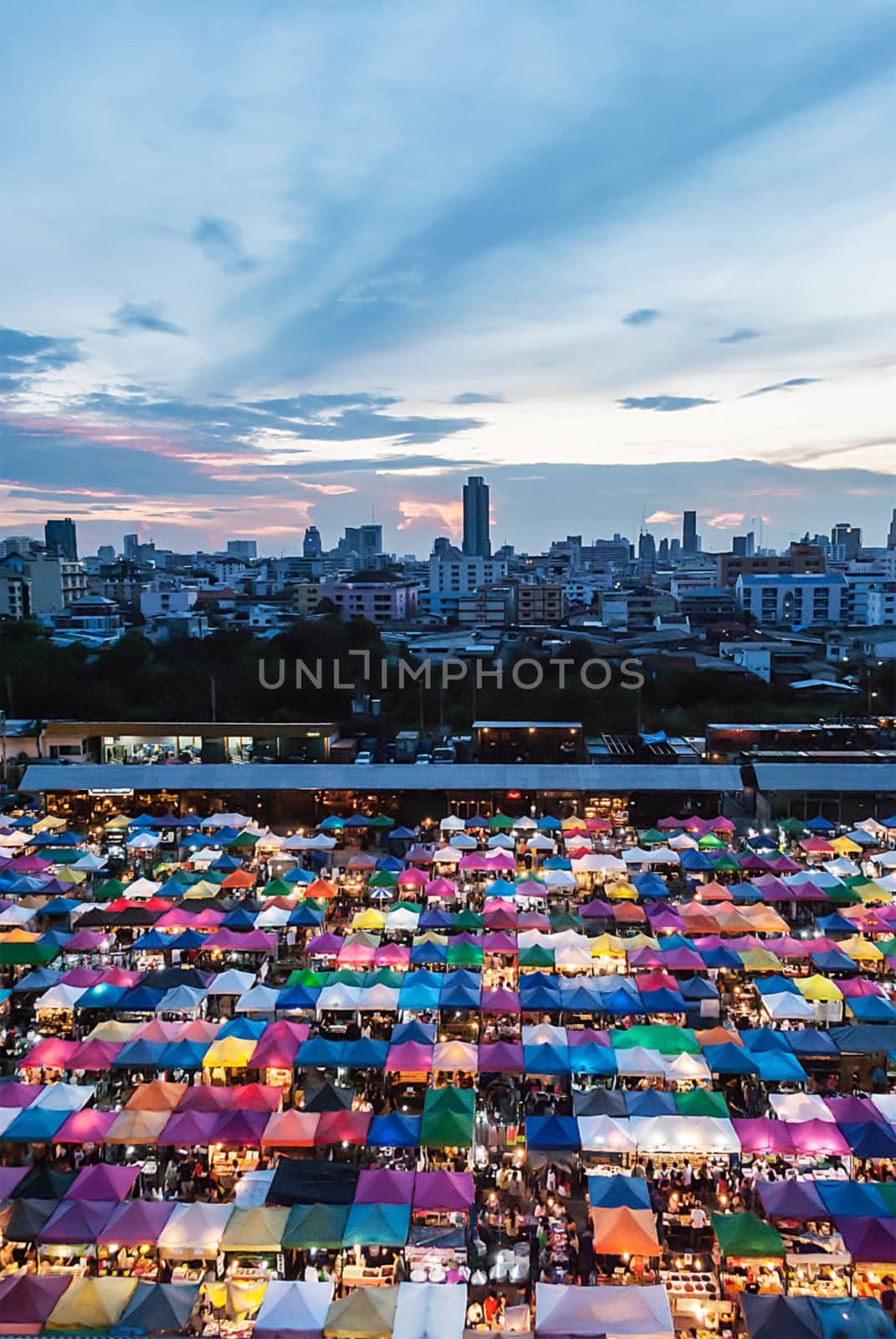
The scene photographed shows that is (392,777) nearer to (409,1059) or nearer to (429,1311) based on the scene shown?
(409,1059)

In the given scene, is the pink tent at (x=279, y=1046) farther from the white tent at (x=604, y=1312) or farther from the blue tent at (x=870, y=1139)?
the white tent at (x=604, y=1312)

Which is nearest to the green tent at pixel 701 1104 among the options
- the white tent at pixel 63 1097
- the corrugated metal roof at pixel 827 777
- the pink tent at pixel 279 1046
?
the pink tent at pixel 279 1046

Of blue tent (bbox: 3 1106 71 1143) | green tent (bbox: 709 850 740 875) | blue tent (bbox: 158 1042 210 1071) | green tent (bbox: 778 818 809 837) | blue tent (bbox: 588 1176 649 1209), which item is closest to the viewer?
blue tent (bbox: 588 1176 649 1209)

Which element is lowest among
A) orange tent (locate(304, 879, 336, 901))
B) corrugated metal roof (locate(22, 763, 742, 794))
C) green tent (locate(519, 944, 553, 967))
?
orange tent (locate(304, 879, 336, 901))

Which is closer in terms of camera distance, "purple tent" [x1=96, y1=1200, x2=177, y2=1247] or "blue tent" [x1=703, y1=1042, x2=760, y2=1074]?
"purple tent" [x1=96, y1=1200, x2=177, y2=1247]

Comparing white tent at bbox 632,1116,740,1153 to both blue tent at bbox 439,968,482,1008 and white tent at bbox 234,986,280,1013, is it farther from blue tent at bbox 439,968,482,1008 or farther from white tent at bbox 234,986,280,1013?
white tent at bbox 234,986,280,1013

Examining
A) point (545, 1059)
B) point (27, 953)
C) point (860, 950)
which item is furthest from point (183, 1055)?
point (860, 950)

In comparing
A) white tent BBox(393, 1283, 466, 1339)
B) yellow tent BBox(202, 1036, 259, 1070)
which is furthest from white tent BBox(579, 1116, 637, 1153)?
yellow tent BBox(202, 1036, 259, 1070)
